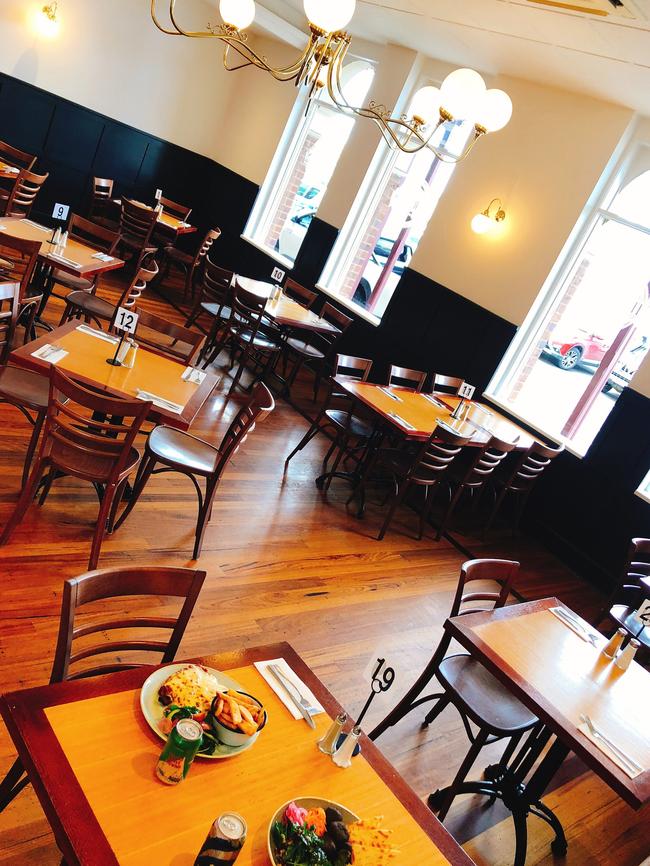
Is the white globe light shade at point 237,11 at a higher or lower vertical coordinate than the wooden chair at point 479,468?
higher

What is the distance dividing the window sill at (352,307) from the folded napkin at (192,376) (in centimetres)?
421

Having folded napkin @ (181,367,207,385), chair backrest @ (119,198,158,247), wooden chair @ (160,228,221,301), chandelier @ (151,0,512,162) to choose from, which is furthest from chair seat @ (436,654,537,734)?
chair backrest @ (119,198,158,247)

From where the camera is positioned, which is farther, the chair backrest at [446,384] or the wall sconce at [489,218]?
the wall sconce at [489,218]

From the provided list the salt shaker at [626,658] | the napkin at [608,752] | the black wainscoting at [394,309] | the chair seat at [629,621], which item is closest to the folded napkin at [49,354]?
the napkin at [608,752]

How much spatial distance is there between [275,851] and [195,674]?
0.44 metres

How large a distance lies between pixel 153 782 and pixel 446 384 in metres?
5.31

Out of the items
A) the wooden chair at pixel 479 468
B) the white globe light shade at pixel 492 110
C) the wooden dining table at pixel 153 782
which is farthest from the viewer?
the wooden chair at pixel 479 468

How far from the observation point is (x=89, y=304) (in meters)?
5.23

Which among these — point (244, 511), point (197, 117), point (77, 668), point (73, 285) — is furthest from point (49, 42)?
point (77, 668)

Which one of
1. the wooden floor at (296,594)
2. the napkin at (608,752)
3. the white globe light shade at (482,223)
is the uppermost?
the white globe light shade at (482,223)

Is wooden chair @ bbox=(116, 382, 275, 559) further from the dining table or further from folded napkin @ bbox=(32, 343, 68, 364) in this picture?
the dining table

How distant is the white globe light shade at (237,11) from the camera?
3.06 meters

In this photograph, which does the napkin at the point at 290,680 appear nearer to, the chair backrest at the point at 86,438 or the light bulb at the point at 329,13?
the chair backrest at the point at 86,438

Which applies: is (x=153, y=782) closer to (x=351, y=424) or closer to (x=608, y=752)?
(x=608, y=752)
